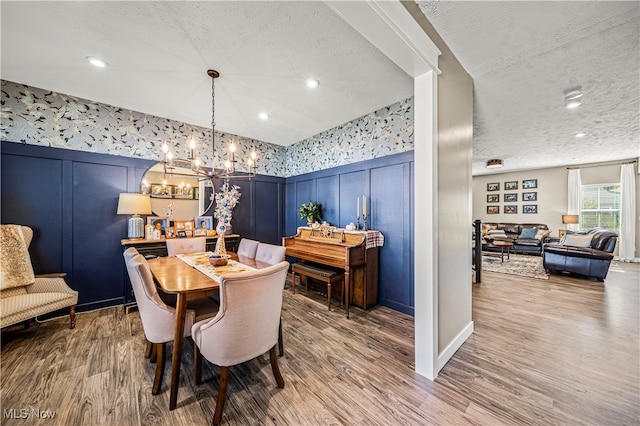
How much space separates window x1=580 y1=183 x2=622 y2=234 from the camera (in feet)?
21.0

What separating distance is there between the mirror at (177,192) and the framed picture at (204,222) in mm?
109

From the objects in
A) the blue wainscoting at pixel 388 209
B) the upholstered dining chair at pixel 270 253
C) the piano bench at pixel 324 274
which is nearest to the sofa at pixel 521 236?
the blue wainscoting at pixel 388 209

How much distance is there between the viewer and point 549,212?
7281mm

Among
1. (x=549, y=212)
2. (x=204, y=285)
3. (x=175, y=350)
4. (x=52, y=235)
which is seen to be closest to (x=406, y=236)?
(x=204, y=285)

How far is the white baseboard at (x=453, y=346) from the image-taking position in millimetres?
1894

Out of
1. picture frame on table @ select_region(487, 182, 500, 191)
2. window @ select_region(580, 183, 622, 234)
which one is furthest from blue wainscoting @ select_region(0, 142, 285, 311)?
window @ select_region(580, 183, 622, 234)

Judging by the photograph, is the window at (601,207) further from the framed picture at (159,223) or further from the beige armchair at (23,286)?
the beige armchair at (23,286)

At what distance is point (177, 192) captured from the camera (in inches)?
148

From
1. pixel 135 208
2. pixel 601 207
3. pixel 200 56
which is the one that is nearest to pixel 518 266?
pixel 601 207

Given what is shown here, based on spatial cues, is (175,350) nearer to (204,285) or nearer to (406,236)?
(204,285)

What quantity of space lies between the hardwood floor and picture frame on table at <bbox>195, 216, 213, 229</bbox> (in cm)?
150

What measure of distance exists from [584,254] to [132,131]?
7.91m

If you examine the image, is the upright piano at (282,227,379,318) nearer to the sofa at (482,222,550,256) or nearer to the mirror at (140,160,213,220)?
the mirror at (140,160,213,220)

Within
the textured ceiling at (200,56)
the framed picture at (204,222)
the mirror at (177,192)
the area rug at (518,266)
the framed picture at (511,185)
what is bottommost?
the area rug at (518,266)
